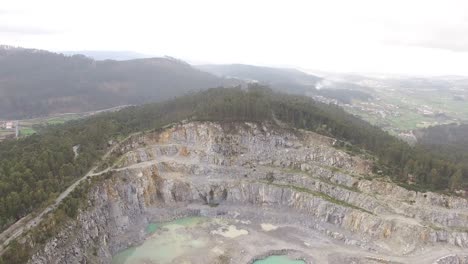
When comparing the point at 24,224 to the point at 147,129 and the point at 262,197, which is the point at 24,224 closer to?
the point at 147,129

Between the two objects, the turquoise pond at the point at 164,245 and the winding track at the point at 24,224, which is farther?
the turquoise pond at the point at 164,245

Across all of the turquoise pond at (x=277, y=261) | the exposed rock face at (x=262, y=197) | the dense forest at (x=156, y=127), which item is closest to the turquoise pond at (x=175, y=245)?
the turquoise pond at (x=277, y=261)

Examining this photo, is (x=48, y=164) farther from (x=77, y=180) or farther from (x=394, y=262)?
(x=394, y=262)

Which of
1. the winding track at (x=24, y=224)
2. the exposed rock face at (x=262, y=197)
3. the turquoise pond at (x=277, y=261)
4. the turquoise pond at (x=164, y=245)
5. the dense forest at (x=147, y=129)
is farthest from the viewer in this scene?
the exposed rock face at (x=262, y=197)

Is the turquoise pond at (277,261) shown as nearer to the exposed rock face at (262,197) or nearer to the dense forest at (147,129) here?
the exposed rock face at (262,197)

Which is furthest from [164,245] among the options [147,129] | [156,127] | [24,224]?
[147,129]

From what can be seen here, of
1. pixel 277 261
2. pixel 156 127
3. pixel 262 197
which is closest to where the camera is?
pixel 277 261
